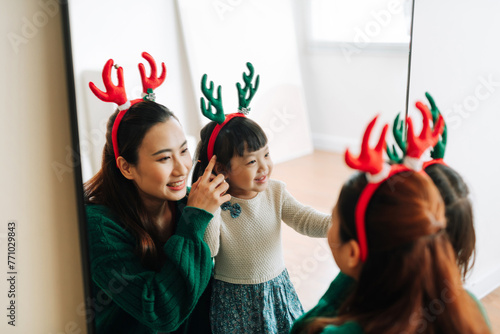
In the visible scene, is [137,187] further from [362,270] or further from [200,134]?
[362,270]

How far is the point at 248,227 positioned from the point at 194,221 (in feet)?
0.54

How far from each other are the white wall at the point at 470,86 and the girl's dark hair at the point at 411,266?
920 millimetres

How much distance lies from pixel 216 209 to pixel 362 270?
0.40 metres

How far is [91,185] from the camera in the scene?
1.33 metres

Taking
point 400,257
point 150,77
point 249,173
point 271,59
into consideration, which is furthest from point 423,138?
point 150,77

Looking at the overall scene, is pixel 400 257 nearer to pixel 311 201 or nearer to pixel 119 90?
pixel 311 201

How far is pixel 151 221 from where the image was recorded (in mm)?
1312

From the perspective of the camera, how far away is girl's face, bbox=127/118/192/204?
1.22 metres

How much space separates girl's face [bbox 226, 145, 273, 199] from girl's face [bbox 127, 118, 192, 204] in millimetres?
116

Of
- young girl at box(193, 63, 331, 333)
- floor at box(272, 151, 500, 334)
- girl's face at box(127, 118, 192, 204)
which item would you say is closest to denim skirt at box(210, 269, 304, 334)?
young girl at box(193, 63, 331, 333)

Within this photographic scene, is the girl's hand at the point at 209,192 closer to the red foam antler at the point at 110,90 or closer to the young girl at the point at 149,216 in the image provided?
the young girl at the point at 149,216

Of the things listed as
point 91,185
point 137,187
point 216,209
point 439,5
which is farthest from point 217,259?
point 439,5

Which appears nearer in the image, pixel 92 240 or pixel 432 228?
pixel 432 228

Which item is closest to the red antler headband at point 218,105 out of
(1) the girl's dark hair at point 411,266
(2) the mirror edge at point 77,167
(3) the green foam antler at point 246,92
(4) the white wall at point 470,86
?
(3) the green foam antler at point 246,92
